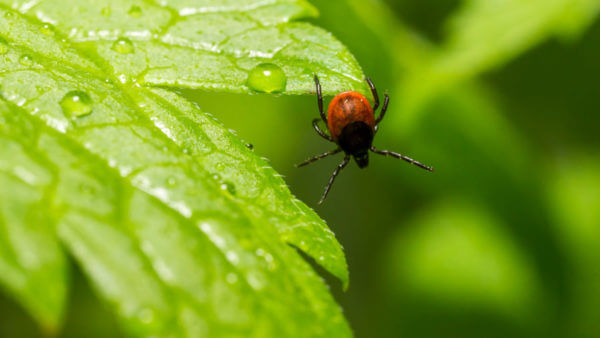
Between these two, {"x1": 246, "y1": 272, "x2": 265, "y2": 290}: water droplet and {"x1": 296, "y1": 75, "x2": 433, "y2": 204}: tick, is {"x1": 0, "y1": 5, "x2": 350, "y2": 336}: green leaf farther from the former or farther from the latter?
{"x1": 296, "y1": 75, "x2": 433, "y2": 204}: tick

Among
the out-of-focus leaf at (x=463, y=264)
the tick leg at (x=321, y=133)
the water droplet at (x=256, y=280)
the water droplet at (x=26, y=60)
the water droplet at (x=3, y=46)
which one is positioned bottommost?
the out-of-focus leaf at (x=463, y=264)

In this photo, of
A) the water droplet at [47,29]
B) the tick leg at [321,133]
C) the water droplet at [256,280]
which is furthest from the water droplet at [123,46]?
the tick leg at [321,133]

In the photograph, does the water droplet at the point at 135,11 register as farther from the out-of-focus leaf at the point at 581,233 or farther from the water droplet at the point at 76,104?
the out-of-focus leaf at the point at 581,233

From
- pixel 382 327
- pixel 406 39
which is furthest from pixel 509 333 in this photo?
Answer: pixel 406 39

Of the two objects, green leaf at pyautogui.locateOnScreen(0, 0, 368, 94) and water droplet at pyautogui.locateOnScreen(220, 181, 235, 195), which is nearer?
water droplet at pyautogui.locateOnScreen(220, 181, 235, 195)

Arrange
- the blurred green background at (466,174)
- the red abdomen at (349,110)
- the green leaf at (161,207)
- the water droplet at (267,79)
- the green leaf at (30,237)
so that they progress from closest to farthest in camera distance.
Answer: the green leaf at (30,237) < the green leaf at (161,207) < the water droplet at (267,79) < the red abdomen at (349,110) < the blurred green background at (466,174)

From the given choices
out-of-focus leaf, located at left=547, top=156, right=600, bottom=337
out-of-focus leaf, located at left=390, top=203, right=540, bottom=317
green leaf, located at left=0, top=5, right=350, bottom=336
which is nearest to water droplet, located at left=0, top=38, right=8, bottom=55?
green leaf, located at left=0, top=5, right=350, bottom=336

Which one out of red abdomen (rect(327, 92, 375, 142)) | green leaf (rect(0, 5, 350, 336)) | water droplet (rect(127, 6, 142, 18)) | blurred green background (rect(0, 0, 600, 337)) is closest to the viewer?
green leaf (rect(0, 5, 350, 336))
